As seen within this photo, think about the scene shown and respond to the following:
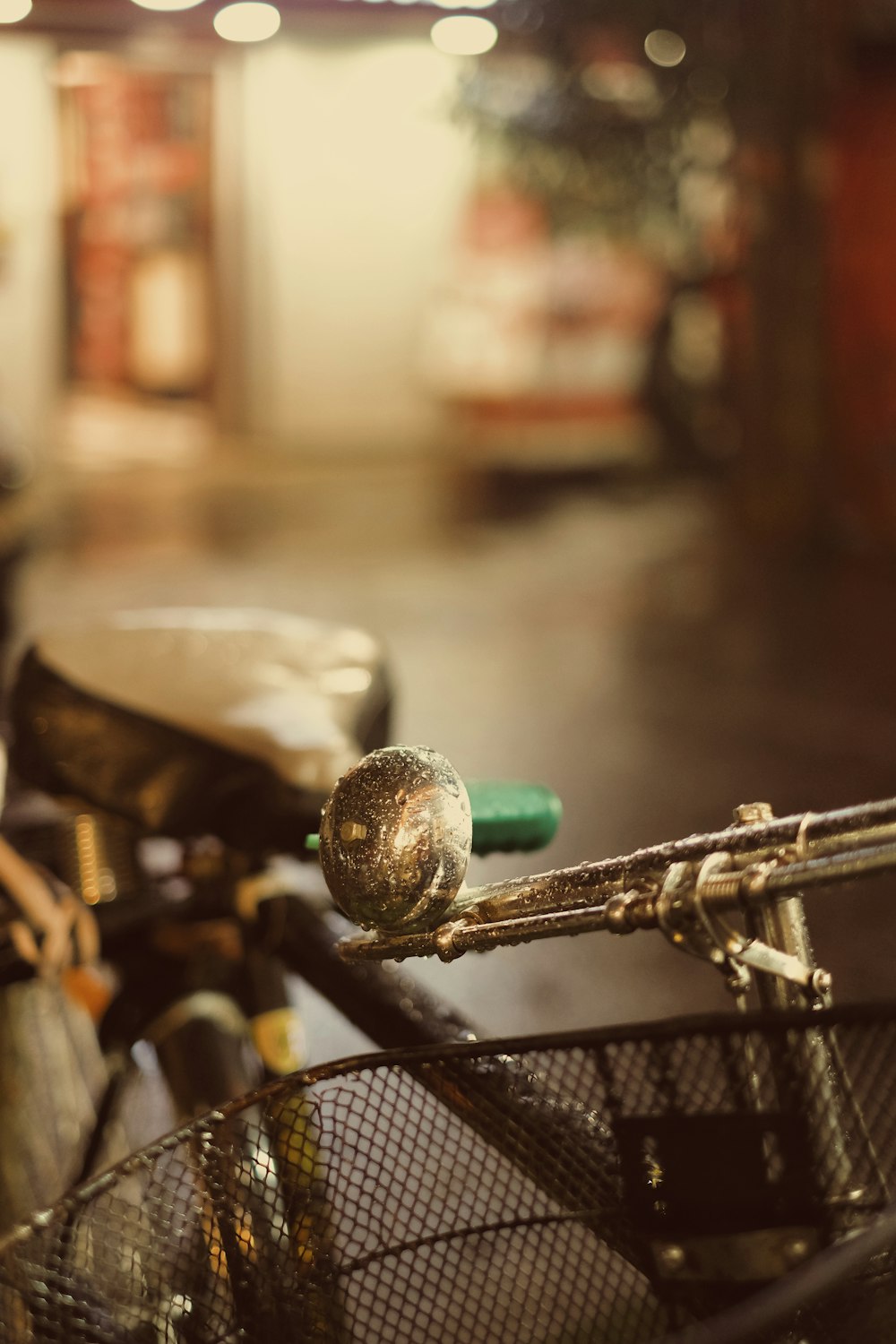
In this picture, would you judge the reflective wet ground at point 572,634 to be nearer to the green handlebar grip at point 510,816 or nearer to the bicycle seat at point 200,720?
the bicycle seat at point 200,720

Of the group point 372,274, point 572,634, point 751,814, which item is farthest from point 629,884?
point 372,274

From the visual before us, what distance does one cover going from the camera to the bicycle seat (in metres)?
1.60

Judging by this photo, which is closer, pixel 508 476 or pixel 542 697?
pixel 542 697

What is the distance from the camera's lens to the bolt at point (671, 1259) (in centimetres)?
81

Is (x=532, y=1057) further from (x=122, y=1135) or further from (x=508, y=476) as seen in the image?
(x=508, y=476)

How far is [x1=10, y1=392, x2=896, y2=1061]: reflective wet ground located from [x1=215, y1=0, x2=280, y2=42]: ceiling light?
8.92 feet

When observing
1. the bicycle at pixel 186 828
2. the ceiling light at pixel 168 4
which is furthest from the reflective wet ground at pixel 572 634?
the ceiling light at pixel 168 4

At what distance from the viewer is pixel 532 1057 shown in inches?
34.9

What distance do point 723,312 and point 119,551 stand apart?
505 centimetres

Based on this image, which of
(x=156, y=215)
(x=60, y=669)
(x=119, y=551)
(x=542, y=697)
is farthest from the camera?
(x=156, y=215)

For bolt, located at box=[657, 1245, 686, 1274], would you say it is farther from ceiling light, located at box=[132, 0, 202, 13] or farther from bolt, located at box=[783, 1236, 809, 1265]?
ceiling light, located at box=[132, 0, 202, 13]

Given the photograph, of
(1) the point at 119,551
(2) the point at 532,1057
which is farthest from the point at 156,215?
(2) the point at 532,1057

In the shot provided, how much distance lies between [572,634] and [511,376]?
659 cm

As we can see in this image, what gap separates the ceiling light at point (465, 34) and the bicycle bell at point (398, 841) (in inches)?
291
